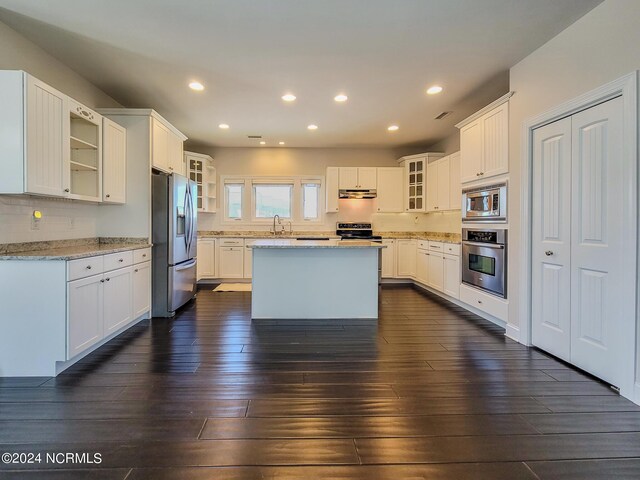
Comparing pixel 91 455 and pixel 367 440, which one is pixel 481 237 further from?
pixel 91 455

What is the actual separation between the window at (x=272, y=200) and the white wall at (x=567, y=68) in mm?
4377

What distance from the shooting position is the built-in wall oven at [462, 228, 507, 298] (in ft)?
11.5

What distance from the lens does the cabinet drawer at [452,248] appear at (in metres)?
4.57


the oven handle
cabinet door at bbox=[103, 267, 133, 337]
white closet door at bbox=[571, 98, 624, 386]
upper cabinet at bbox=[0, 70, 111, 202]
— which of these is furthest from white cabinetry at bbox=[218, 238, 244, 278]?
white closet door at bbox=[571, 98, 624, 386]

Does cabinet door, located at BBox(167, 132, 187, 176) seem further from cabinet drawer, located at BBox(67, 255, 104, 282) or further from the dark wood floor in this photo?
the dark wood floor

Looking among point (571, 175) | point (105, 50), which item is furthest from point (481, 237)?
point (105, 50)

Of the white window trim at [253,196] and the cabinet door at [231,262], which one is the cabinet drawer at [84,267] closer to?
the cabinet door at [231,262]

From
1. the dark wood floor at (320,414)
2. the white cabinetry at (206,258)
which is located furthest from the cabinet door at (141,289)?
the white cabinetry at (206,258)

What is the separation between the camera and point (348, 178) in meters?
6.49

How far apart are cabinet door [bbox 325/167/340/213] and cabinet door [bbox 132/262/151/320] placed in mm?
3628

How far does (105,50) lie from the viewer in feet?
9.81

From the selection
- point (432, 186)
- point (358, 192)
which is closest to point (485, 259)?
point (432, 186)

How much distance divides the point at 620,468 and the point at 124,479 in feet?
7.46

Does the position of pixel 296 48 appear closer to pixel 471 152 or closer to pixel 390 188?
pixel 471 152
